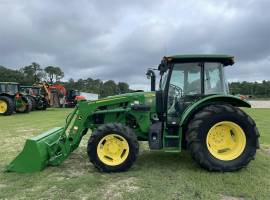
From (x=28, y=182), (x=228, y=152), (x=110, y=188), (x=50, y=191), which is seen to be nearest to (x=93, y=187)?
(x=110, y=188)

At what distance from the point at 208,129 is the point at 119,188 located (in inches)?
76.7

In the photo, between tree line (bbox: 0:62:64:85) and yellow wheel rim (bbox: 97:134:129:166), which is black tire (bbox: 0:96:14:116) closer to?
yellow wheel rim (bbox: 97:134:129:166)

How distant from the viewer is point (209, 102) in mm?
6148

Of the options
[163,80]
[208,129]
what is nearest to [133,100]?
[163,80]

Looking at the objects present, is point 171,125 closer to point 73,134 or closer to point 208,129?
point 208,129

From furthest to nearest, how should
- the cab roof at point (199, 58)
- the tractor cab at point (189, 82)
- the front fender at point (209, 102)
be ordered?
the tractor cab at point (189, 82), the cab roof at point (199, 58), the front fender at point (209, 102)

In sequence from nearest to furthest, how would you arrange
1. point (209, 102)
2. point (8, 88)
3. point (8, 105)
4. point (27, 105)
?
point (209, 102) < point (8, 105) < point (27, 105) < point (8, 88)

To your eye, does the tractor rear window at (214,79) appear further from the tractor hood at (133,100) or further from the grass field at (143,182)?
the grass field at (143,182)

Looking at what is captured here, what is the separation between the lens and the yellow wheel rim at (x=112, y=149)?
5.97m

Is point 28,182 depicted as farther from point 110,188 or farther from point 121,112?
point 121,112

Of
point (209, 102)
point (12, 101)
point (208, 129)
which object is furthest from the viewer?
point (12, 101)

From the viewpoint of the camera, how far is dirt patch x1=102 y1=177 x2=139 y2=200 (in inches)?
184

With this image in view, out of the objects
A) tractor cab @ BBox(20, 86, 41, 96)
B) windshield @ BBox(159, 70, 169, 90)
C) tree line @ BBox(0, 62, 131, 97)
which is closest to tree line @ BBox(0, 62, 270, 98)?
tree line @ BBox(0, 62, 131, 97)

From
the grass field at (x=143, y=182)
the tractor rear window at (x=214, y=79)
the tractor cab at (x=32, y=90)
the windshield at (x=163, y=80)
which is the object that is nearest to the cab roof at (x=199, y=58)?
the tractor rear window at (x=214, y=79)
